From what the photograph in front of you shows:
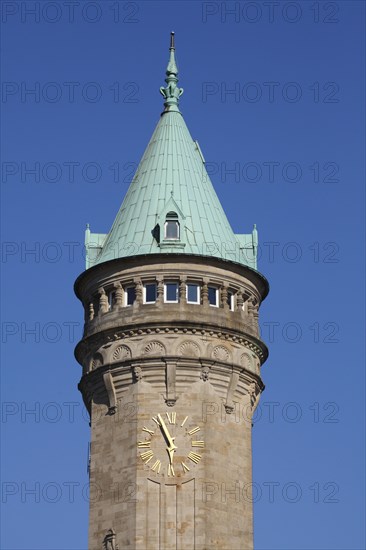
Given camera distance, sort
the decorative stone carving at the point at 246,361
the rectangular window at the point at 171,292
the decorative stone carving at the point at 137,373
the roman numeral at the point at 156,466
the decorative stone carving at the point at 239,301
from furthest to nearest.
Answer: the decorative stone carving at the point at 239,301, the decorative stone carving at the point at 246,361, the rectangular window at the point at 171,292, the decorative stone carving at the point at 137,373, the roman numeral at the point at 156,466

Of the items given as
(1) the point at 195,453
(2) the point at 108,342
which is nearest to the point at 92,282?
(2) the point at 108,342

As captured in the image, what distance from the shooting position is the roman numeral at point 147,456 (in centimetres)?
7200

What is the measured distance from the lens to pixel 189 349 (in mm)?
73750

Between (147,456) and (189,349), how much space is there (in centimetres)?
507

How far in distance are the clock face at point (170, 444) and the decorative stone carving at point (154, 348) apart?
2.68 meters

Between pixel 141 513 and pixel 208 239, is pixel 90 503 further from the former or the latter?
pixel 208 239

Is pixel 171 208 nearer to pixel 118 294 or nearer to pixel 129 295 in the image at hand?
pixel 129 295

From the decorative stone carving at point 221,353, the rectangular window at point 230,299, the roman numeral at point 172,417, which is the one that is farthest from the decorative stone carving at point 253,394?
the roman numeral at point 172,417

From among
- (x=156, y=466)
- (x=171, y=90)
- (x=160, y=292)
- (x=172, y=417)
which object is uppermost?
(x=171, y=90)

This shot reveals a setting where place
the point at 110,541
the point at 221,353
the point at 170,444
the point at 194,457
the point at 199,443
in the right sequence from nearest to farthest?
the point at 110,541 → the point at 194,457 → the point at 170,444 → the point at 199,443 → the point at 221,353

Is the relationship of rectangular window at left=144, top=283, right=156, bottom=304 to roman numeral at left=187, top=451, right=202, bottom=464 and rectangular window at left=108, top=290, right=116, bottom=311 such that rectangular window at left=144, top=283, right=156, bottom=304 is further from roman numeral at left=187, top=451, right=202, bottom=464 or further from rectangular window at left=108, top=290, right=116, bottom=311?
roman numeral at left=187, top=451, right=202, bottom=464

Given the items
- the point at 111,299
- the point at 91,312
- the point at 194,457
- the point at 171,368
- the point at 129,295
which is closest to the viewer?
the point at 194,457

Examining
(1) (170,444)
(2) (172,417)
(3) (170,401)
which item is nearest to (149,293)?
(3) (170,401)

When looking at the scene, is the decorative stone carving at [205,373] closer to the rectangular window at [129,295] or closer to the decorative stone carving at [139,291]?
the decorative stone carving at [139,291]
